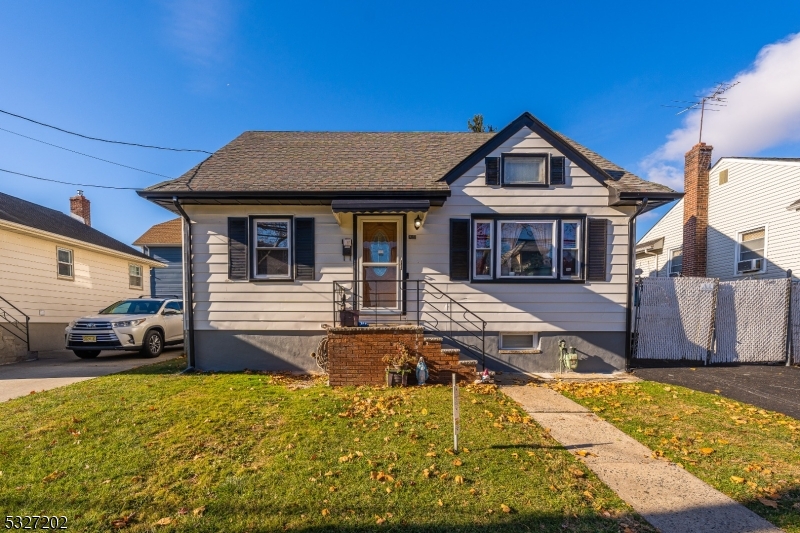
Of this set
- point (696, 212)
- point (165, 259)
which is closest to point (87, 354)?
point (165, 259)

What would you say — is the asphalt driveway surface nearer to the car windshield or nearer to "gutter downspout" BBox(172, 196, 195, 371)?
"gutter downspout" BBox(172, 196, 195, 371)

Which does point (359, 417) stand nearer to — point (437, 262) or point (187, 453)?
point (187, 453)

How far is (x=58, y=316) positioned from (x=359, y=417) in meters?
12.3

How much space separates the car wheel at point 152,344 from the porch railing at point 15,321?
11.3ft

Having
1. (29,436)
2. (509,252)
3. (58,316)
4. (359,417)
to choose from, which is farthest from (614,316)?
(58,316)

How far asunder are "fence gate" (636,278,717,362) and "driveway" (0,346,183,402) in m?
11.7

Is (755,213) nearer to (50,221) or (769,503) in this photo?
(769,503)

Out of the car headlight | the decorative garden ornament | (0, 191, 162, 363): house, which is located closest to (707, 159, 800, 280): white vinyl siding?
the decorative garden ornament

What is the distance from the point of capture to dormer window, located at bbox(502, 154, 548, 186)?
307 inches

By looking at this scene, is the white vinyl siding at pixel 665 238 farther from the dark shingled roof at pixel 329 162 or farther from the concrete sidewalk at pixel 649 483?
the concrete sidewalk at pixel 649 483

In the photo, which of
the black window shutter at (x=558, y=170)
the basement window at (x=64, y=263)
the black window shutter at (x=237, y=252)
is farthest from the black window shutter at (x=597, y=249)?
the basement window at (x=64, y=263)

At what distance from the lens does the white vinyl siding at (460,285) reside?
7.69 meters

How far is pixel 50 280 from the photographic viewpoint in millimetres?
11406

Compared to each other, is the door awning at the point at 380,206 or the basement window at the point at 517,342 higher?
the door awning at the point at 380,206
